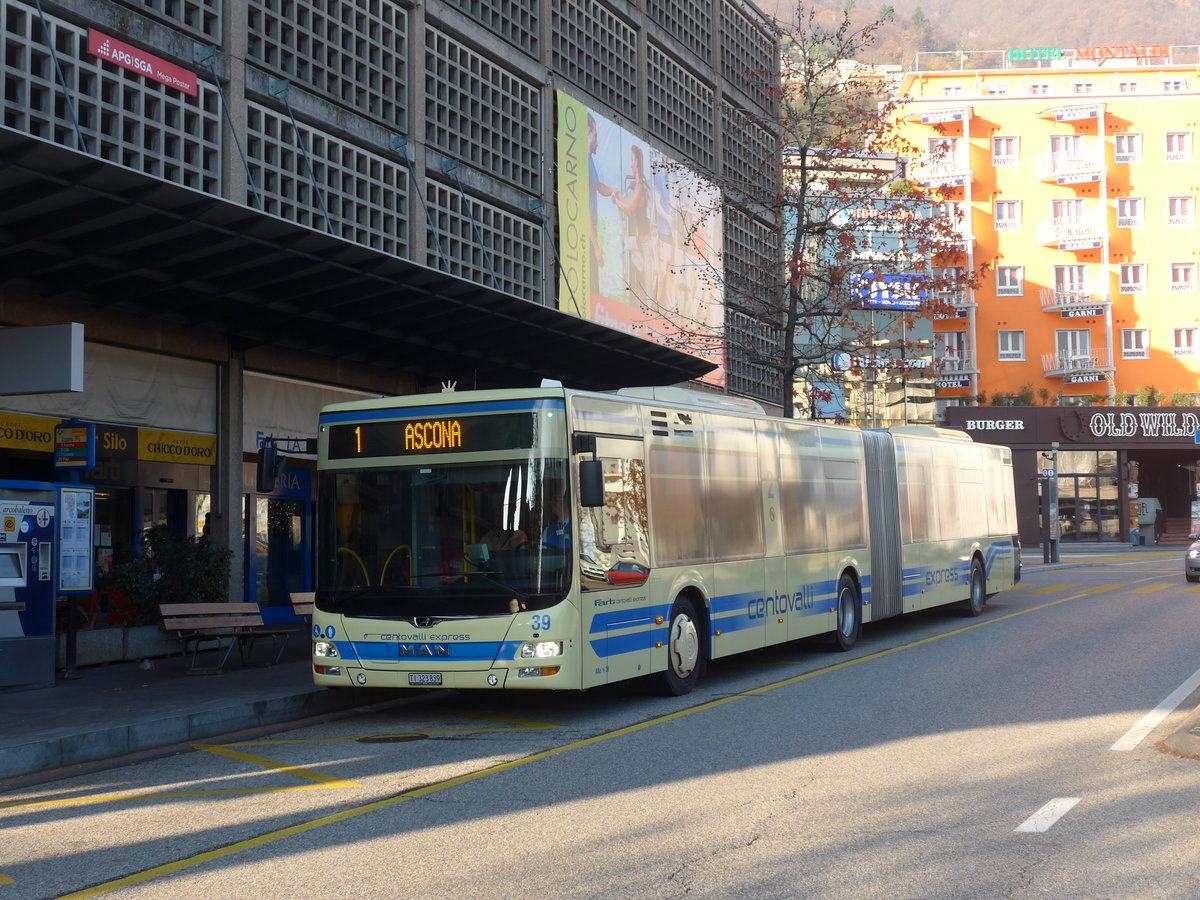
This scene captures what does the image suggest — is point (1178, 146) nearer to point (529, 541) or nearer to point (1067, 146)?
point (1067, 146)

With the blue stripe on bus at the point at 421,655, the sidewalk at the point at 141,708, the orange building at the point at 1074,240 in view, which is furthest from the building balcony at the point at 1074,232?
the blue stripe on bus at the point at 421,655

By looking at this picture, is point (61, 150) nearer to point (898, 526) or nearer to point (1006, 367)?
point (898, 526)

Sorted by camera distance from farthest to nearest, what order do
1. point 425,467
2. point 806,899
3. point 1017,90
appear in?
point 1017,90 → point 425,467 → point 806,899

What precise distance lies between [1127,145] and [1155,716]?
2923 inches

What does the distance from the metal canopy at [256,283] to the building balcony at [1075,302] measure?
59811mm

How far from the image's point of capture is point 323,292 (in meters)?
16.0

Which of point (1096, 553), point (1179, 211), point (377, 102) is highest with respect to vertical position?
point (1179, 211)

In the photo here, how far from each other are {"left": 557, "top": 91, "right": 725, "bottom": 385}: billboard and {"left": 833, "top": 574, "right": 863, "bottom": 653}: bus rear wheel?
9.52m

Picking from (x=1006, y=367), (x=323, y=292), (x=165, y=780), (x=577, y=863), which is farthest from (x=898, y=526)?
(x=1006, y=367)

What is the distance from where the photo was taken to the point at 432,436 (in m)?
11.6

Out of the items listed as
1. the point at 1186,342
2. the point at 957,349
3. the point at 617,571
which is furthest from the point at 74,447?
the point at 1186,342

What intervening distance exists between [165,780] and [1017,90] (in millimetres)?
83973

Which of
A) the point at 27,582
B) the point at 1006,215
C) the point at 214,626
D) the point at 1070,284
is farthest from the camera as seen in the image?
the point at 1006,215

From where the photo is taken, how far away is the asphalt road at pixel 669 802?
6.14m
